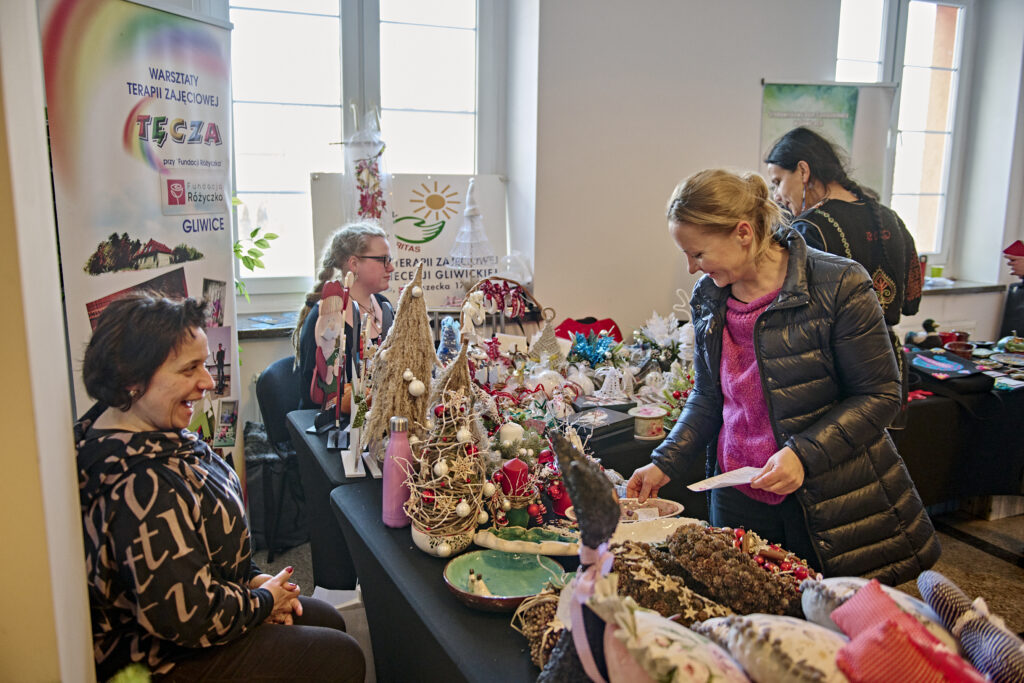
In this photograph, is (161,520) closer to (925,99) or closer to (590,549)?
(590,549)

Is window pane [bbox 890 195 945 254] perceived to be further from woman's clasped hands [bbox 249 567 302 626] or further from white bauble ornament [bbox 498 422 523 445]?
woman's clasped hands [bbox 249 567 302 626]

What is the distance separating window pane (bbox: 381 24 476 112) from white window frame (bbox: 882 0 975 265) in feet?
9.58

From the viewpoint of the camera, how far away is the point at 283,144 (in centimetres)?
375

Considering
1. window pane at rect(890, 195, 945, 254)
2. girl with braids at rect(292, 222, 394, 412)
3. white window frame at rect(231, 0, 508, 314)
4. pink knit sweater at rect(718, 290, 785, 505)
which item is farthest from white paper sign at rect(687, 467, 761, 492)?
window pane at rect(890, 195, 945, 254)

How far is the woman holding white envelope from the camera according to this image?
5.01 feet

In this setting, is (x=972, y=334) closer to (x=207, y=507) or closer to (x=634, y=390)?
(x=634, y=390)

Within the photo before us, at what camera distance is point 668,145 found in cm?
418

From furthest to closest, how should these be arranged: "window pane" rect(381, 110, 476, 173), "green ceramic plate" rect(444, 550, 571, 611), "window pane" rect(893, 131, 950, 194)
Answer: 1. "window pane" rect(893, 131, 950, 194)
2. "window pane" rect(381, 110, 476, 173)
3. "green ceramic plate" rect(444, 550, 571, 611)

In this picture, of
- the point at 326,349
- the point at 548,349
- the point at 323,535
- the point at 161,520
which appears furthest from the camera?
the point at 548,349

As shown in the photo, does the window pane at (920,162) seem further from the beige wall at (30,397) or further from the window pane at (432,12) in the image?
the beige wall at (30,397)

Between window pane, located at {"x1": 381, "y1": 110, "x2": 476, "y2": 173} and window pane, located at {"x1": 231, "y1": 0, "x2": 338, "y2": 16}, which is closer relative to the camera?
window pane, located at {"x1": 231, "y1": 0, "x2": 338, "y2": 16}

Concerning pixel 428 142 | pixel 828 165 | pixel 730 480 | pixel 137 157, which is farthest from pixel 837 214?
pixel 428 142

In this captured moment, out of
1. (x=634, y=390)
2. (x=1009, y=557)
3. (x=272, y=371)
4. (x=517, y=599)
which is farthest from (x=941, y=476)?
(x=272, y=371)

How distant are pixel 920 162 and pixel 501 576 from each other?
17.1 feet
